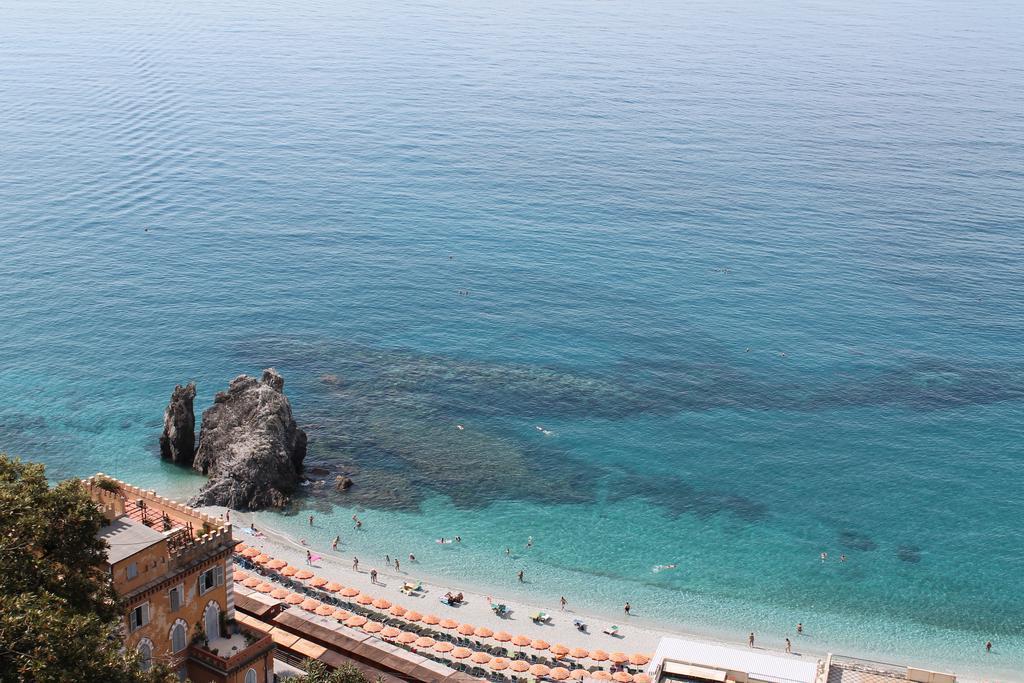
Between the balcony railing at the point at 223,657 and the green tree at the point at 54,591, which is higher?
the green tree at the point at 54,591

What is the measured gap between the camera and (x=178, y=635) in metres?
64.4

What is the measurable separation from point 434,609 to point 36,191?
454 feet

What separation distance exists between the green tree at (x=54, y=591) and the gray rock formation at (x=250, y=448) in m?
50.4

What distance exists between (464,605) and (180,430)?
39.7m

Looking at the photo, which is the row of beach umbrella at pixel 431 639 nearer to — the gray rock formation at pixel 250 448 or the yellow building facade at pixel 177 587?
the gray rock formation at pixel 250 448

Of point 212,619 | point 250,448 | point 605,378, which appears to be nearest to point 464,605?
point 250,448

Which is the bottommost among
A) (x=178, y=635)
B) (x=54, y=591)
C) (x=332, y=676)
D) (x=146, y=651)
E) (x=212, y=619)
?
(x=332, y=676)

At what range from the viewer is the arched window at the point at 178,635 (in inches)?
2514

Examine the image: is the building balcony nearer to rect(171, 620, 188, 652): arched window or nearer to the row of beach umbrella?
rect(171, 620, 188, 652): arched window

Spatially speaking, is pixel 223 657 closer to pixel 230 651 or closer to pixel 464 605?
pixel 230 651

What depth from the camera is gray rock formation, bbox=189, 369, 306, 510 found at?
10888 cm

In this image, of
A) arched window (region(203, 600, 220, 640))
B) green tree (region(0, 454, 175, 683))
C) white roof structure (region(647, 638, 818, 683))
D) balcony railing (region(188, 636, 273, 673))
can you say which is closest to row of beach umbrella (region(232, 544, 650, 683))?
white roof structure (region(647, 638, 818, 683))

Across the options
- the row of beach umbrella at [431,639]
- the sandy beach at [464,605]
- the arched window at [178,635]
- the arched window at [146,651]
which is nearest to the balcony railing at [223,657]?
the arched window at [178,635]

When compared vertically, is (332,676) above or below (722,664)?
above
